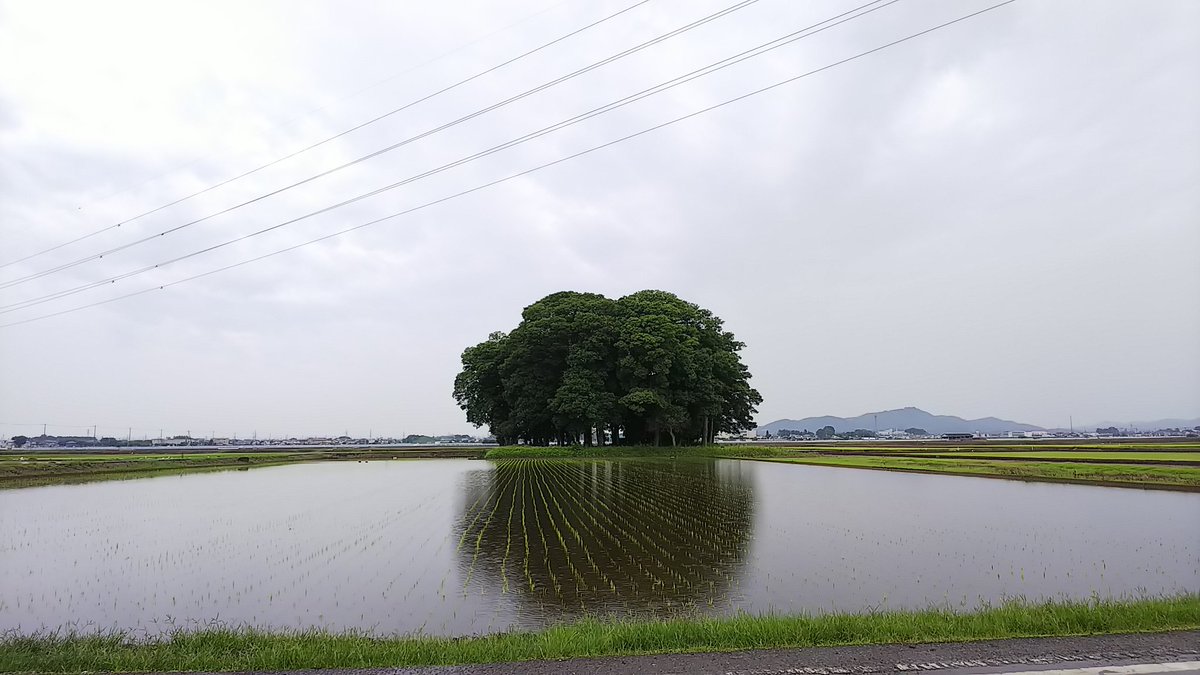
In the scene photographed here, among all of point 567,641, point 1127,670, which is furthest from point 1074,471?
point 567,641

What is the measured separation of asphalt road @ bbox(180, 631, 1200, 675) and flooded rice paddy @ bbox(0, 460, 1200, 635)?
2.57m

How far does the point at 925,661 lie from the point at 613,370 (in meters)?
51.6

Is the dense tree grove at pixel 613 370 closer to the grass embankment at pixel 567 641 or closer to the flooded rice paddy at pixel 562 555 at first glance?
the flooded rice paddy at pixel 562 555

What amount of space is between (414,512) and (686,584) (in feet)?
38.8

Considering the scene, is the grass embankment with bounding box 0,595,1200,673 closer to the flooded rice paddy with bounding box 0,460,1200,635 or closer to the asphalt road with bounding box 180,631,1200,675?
the asphalt road with bounding box 180,631,1200,675

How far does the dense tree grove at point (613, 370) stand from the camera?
53750 mm

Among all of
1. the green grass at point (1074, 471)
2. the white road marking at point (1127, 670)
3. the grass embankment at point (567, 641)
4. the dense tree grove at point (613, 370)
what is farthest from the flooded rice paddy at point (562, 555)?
the dense tree grove at point (613, 370)

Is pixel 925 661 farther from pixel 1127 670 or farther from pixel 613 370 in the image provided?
pixel 613 370

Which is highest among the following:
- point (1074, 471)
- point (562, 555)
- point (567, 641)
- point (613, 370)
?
point (613, 370)

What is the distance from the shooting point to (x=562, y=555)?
12914mm

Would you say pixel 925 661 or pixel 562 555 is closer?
pixel 925 661

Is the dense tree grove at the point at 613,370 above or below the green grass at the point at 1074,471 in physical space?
above

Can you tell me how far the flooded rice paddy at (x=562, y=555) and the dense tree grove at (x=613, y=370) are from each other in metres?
29.7

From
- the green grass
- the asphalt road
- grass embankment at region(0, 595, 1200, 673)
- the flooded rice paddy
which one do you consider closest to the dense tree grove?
the green grass
